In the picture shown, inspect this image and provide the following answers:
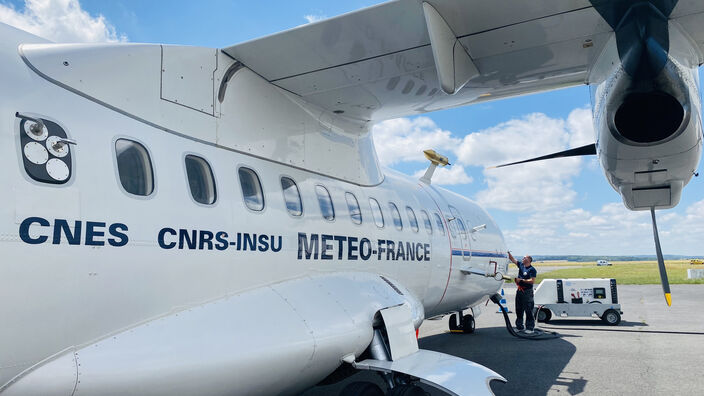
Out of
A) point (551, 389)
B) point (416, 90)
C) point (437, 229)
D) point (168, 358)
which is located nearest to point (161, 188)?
point (168, 358)

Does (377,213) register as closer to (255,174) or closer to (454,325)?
(255,174)

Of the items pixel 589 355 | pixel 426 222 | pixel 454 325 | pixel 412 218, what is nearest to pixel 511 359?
pixel 589 355

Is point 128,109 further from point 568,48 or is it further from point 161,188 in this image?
point 568,48

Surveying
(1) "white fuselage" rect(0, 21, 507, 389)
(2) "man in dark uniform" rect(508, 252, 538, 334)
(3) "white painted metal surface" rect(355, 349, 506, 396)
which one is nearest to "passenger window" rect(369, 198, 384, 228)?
(1) "white fuselage" rect(0, 21, 507, 389)

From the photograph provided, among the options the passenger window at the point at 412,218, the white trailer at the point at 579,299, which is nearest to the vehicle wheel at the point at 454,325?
A: the white trailer at the point at 579,299

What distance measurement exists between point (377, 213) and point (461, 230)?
3.27 m

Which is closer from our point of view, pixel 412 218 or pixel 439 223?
pixel 412 218

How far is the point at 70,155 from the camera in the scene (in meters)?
3.08

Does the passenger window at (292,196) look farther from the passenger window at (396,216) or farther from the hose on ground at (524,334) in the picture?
the hose on ground at (524,334)

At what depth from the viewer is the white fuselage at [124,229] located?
2.79m

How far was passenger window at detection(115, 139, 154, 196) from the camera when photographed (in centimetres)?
339

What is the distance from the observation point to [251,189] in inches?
175

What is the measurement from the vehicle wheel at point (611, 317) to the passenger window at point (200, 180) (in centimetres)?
1280

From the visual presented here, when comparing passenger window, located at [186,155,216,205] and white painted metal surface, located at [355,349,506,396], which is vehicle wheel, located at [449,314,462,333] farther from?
passenger window, located at [186,155,216,205]
